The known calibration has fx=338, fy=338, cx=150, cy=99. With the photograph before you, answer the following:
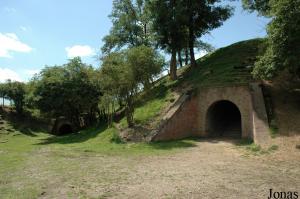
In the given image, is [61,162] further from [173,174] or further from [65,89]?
[65,89]

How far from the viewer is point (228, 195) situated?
33.0ft

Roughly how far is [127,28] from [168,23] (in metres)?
9.96

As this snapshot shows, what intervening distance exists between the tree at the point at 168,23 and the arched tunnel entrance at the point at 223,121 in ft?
25.4

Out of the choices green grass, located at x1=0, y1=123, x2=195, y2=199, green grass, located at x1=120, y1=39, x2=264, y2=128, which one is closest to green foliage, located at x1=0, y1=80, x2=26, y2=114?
green grass, located at x1=120, y1=39, x2=264, y2=128

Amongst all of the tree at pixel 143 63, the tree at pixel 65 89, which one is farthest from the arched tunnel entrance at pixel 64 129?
the tree at pixel 143 63

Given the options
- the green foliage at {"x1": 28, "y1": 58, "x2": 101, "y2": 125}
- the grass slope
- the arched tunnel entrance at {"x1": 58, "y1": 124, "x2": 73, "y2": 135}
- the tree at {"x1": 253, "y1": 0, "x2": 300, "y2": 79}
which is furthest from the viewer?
the arched tunnel entrance at {"x1": 58, "y1": 124, "x2": 73, "y2": 135}

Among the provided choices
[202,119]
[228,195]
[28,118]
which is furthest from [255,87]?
[28,118]

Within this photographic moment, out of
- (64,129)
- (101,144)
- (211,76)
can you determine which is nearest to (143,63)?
(211,76)

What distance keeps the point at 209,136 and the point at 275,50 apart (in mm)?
8605

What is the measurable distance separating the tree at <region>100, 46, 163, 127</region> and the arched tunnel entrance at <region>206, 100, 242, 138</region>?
5522mm

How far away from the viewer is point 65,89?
33.0 m

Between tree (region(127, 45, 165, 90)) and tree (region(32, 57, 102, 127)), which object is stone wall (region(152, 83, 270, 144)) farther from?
tree (region(32, 57, 102, 127))

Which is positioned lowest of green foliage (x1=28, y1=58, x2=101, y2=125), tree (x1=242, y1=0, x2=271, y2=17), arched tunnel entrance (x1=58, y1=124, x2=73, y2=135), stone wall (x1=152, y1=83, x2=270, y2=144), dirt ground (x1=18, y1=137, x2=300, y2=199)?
dirt ground (x1=18, y1=137, x2=300, y2=199)

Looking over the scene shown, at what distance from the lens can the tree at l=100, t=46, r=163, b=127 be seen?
24.9 metres
